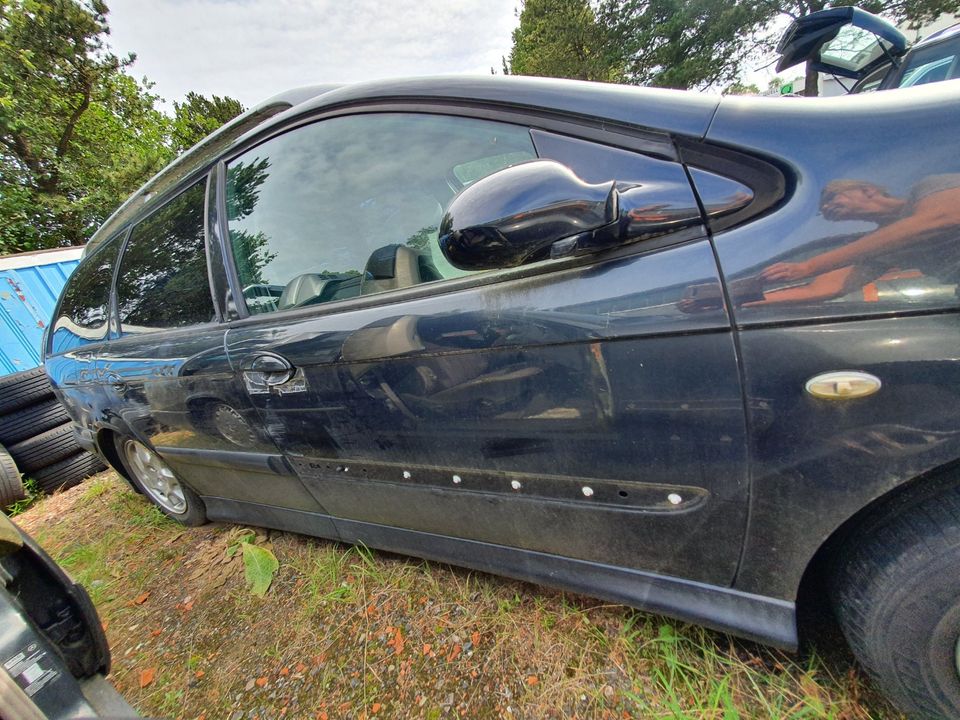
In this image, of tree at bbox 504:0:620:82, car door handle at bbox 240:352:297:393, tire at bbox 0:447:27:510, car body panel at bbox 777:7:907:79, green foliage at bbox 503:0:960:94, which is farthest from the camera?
tree at bbox 504:0:620:82

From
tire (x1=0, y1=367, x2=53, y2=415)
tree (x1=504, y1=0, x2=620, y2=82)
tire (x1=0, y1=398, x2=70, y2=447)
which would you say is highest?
tree (x1=504, y1=0, x2=620, y2=82)

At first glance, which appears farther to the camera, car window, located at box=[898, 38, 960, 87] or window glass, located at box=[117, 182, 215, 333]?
car window, located at box=[898, 38, 960, 87]

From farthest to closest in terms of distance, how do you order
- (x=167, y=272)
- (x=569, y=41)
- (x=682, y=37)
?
(x=569, y=41) → (x=682, y=37) → (x=167, y=272)

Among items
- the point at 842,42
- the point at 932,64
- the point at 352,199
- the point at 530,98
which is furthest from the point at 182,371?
the point at 932,64

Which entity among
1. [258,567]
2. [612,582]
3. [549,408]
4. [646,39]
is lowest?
[258,567]

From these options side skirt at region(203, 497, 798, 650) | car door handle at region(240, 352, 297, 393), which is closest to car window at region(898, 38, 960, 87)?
side skirt at region(203, 497, 798, 650)

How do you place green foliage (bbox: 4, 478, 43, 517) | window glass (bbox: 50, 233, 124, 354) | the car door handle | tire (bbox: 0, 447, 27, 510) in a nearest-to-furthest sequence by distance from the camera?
1. the car door handle
2. window glass (bbox: 50, 233, 124, 354)
3. tire (bbox: 0, 447, 27, 510)
4. green foliage (bbox: 4, 478, 43, 517)

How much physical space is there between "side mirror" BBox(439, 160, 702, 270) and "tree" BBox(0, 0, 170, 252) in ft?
57.2

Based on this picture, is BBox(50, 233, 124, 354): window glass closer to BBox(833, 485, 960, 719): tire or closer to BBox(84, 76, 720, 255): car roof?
BBox(84, 76, 720, 255): car roof

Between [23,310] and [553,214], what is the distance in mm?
9537

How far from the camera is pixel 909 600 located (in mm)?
854

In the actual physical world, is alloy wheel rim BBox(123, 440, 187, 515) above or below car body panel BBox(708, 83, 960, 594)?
below

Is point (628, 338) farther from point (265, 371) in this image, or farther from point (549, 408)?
point (265, 371)

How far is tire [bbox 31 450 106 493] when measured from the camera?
3.46m
